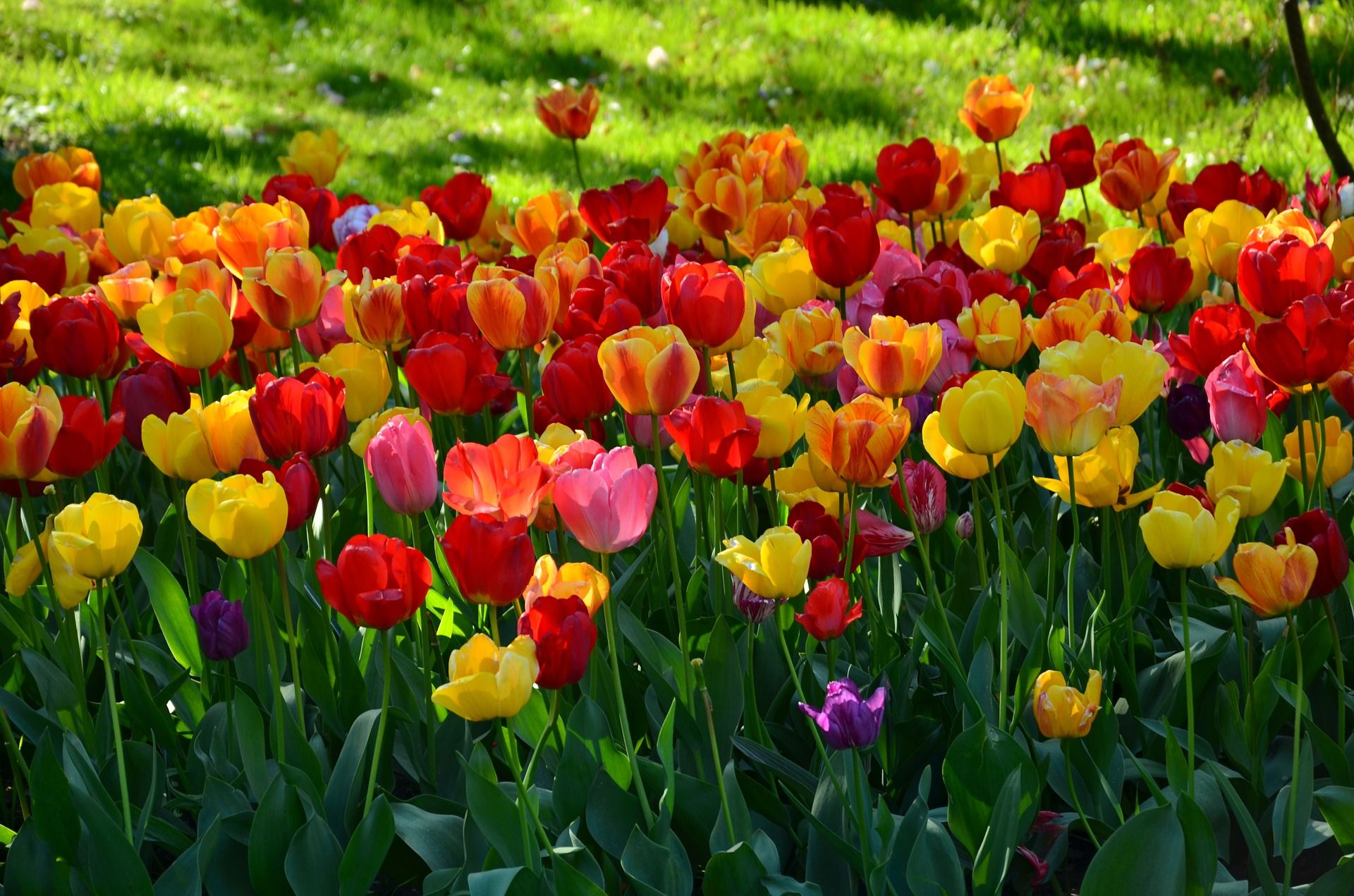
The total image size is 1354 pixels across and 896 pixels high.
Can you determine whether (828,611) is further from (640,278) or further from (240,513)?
(640,278)

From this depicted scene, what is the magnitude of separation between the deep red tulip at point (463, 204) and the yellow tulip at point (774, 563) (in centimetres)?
164

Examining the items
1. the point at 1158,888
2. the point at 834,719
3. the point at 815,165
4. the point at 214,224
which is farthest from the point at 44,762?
the point at 815,165

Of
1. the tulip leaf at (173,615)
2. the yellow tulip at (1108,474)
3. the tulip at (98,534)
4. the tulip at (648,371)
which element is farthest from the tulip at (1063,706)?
the tulip leaf at (173,615)

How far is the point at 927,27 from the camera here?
22.5 ft

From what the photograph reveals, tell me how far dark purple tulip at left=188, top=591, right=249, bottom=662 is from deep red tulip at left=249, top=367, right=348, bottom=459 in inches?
8.0

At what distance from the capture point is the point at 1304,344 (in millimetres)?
1584

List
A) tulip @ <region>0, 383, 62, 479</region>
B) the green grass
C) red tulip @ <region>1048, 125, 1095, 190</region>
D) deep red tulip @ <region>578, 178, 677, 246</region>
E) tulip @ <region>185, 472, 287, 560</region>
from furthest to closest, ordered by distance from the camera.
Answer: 1. the green grass
2. red tulip @ <region>1048, 125, 1095, 190</region>
3. deep red tulip @ <region>578, 178, 677, 246</region>
4. tulip @ <region>0, 383, 62, 479</region>
5. tulip @ <region>185, 472, 287, 560</region>

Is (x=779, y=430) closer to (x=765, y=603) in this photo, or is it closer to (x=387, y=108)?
(x=765, y=603)

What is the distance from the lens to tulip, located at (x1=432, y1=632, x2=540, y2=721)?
1.16 metres

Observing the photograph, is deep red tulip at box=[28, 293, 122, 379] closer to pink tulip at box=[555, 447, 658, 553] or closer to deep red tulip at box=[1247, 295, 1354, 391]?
pink tulip at box=[555, 447, 658, 553]

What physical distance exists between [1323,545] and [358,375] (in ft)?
4.17

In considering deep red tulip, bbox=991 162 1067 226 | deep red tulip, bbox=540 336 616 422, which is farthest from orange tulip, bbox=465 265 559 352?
deep red tulip, bbox=991 162 1067 226

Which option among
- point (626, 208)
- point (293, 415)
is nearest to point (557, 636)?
point (293, 415)

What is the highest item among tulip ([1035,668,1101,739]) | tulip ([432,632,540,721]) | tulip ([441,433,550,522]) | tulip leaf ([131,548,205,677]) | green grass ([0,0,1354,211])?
tulip ([441,433,550,522])
